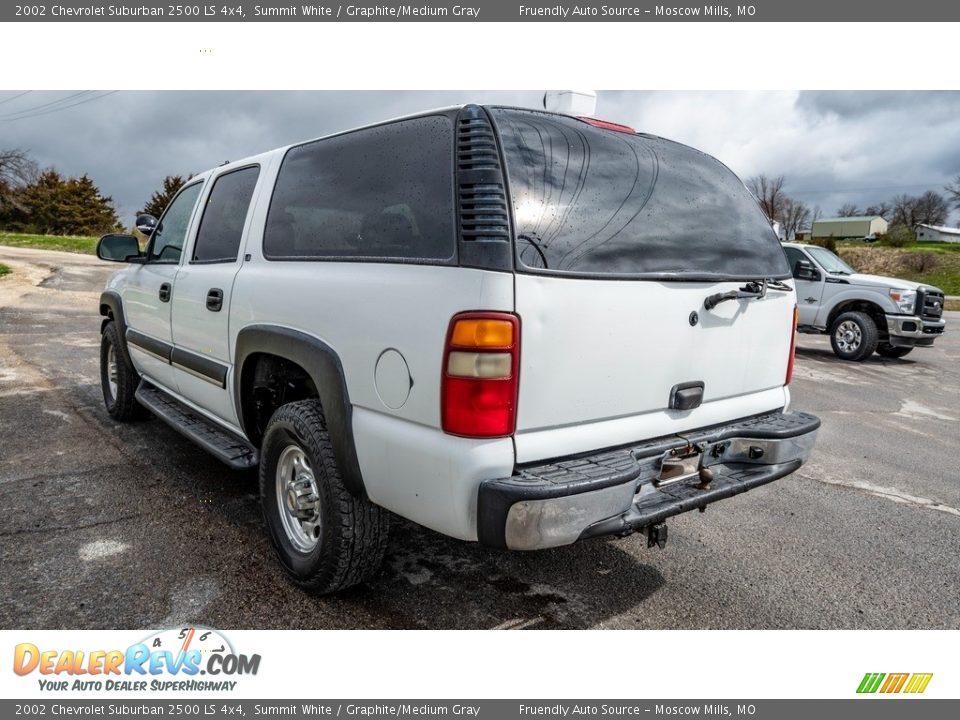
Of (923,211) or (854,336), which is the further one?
(923,211)

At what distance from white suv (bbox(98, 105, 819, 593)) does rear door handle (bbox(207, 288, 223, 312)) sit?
38 millimetres

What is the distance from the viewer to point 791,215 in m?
64.2

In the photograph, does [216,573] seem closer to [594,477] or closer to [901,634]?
[594,477]

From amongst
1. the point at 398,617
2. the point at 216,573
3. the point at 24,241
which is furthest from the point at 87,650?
the point at 24,241

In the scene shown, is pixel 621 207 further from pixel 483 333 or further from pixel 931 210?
pixel 931 210

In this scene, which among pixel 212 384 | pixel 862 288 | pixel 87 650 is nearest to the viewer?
pixel 87 650

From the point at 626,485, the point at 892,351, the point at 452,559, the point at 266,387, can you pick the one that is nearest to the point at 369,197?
the point at 266,387

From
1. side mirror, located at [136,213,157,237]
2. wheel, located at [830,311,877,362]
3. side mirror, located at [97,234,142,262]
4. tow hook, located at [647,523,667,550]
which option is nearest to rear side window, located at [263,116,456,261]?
tow hook, located at [647,523,667,550]

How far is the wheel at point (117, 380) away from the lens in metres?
5.14

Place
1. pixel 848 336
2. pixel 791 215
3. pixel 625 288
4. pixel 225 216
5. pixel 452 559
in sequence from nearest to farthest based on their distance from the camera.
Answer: pixel 625 288, pixel 452 559, pixel 225 216, pixel 848 336, pixel 791 215

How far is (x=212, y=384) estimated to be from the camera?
12.0ft

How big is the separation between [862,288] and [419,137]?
10185 mm

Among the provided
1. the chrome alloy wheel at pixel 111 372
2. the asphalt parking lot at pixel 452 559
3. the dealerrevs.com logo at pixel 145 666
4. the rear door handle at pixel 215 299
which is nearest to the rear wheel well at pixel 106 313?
the chrome alloy wheel at pixel 111 372

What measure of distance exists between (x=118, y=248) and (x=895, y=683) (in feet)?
16.9
